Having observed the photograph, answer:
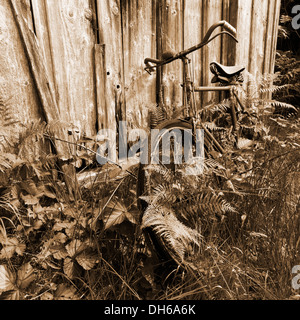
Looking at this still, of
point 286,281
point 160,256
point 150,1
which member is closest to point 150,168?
point 160,256

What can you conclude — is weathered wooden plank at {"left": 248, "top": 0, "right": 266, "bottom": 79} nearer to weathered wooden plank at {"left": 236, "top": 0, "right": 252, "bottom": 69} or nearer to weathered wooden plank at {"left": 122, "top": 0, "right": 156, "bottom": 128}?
weathered wooden plank at {"left": 236, "top": 0, "right": 252, "bottom": 69}

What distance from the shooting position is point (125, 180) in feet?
7.18

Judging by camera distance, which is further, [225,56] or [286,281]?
[225,56]

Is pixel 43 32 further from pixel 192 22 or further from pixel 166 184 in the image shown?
pixel 192 22

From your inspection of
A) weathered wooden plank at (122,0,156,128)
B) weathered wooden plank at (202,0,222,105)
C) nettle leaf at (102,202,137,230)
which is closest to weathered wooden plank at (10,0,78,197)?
nettle leaf at (102,202,137,230)

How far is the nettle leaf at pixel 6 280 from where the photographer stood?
150 cm

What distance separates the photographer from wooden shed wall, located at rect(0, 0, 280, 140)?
2.11 m

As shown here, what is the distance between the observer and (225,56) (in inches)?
138

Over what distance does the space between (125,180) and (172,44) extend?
1433 millimetres

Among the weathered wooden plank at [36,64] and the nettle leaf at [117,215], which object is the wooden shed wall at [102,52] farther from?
the nettle leaf at [117,215]

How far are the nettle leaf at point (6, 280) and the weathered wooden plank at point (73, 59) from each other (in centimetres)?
114

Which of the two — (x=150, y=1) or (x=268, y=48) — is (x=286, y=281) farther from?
(x=268, y=48)
